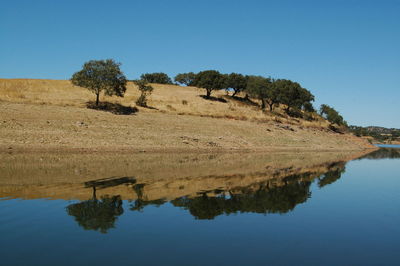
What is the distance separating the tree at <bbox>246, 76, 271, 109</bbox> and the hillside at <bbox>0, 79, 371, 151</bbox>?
9134 millimetres

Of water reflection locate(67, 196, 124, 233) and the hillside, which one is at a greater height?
the hillside

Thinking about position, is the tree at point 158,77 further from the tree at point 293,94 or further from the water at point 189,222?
the water at point 189,222

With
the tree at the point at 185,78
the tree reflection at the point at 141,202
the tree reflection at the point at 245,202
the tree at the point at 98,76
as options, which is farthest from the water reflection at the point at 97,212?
the tree at the point at 185,78

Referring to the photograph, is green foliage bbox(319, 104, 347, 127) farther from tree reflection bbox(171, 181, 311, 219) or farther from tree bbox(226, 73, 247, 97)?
tree reflection bbox(171, 181, 311, 219)

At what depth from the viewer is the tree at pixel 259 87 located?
351ft

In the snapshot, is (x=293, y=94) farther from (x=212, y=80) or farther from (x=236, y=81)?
(x=212, y=80)

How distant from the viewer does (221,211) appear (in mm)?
15758

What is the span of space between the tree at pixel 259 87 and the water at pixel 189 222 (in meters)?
83.8

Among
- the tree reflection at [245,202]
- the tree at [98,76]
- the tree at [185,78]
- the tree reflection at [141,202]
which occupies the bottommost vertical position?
the tree reflection at [141,202]

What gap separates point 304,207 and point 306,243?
6.10 meters

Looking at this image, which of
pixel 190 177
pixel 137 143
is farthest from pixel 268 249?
pixel 137 143

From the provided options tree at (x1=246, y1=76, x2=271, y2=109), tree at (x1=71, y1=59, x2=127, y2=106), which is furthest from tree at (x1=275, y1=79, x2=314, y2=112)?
tree at (x1=71, y1=59, x2=127, y2=106)

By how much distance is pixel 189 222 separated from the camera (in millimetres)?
13773

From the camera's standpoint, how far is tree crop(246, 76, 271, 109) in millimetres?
107000
